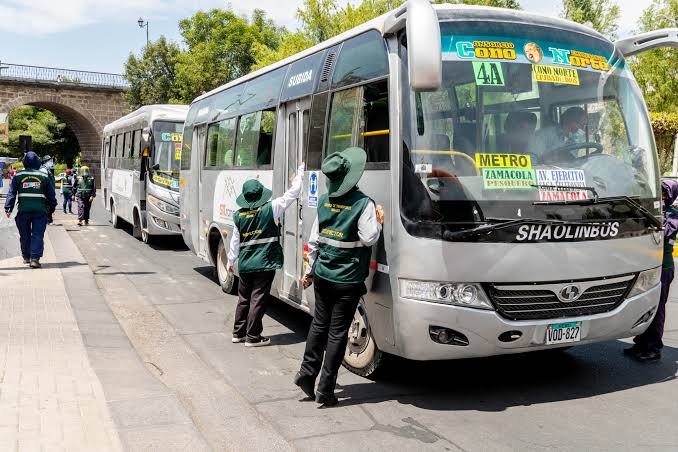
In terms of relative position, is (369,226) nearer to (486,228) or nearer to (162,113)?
(486,228)

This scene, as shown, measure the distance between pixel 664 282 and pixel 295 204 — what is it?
11.7 ft

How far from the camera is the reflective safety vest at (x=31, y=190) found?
1091 centimetres

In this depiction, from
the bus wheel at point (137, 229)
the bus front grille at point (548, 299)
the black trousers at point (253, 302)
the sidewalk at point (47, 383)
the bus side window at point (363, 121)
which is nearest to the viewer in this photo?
the sidewalk at point (47, 383)

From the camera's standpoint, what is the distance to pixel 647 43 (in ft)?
18.7

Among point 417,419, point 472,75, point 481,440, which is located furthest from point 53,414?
point 472,75

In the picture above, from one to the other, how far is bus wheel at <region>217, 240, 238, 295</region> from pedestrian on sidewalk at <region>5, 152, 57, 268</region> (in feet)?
10.1

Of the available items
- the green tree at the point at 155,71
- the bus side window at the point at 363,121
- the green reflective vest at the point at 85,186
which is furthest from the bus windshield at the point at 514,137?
the green tree at the point at 155,71

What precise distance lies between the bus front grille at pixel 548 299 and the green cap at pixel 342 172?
3.95ft

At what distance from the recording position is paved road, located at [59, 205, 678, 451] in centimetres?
442

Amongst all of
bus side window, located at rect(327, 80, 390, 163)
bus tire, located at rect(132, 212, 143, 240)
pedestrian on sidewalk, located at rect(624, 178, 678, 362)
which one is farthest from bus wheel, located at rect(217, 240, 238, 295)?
bus tire, located at rect(132, 212, 143, 240)

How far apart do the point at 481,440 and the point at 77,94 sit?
5223 centimetres

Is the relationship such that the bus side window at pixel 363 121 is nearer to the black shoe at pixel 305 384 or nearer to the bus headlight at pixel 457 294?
the bus headlight at pixel 457 294

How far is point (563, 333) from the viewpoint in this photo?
494 cm

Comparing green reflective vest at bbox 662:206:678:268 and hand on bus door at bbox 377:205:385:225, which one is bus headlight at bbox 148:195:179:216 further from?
green reflective vest at bbox 662:206:678:268
